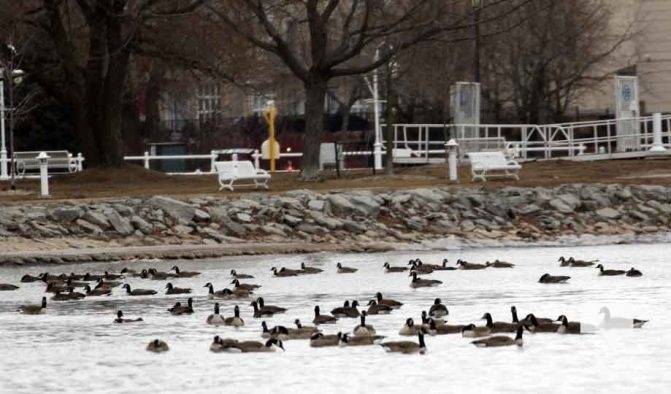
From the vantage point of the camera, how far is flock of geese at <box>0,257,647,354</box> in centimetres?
2841

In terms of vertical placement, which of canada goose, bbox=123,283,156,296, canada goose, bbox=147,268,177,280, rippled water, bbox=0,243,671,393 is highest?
canada goose, bbox=147,268,177,280

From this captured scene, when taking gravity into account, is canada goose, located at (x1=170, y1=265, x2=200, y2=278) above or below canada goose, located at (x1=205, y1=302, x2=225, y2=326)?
above

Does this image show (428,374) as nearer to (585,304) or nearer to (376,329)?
(376,329)

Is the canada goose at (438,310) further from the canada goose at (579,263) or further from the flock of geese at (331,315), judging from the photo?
the canada goose at (579,263)

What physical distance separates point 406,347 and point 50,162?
34632 millimetres

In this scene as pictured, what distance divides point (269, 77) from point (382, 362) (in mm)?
54608

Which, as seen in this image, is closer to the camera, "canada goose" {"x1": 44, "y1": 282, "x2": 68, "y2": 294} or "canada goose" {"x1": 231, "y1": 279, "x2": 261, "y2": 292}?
"canada goose" {"x1": 231, "y1": 279, "x2": 261, "y2": 292}

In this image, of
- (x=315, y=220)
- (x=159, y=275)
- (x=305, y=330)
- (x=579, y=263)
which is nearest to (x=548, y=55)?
(x=315, y=220)

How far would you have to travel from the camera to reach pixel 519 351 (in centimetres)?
2775

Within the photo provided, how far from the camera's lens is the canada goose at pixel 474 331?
28.9 metres

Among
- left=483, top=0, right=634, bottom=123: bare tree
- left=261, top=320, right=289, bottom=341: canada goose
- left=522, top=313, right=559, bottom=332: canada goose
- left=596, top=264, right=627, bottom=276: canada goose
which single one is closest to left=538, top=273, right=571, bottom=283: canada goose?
left=596, top=264, right=627, bottom=276: canada goose

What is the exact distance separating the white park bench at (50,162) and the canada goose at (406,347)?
3398 cm

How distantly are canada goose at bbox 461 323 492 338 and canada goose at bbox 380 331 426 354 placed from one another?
1.29 meters

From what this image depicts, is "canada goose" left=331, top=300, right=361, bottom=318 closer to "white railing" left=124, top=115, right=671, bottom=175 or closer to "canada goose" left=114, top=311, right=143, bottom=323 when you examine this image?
"canada goose" left=114, top=311, right=143, bottom=323
